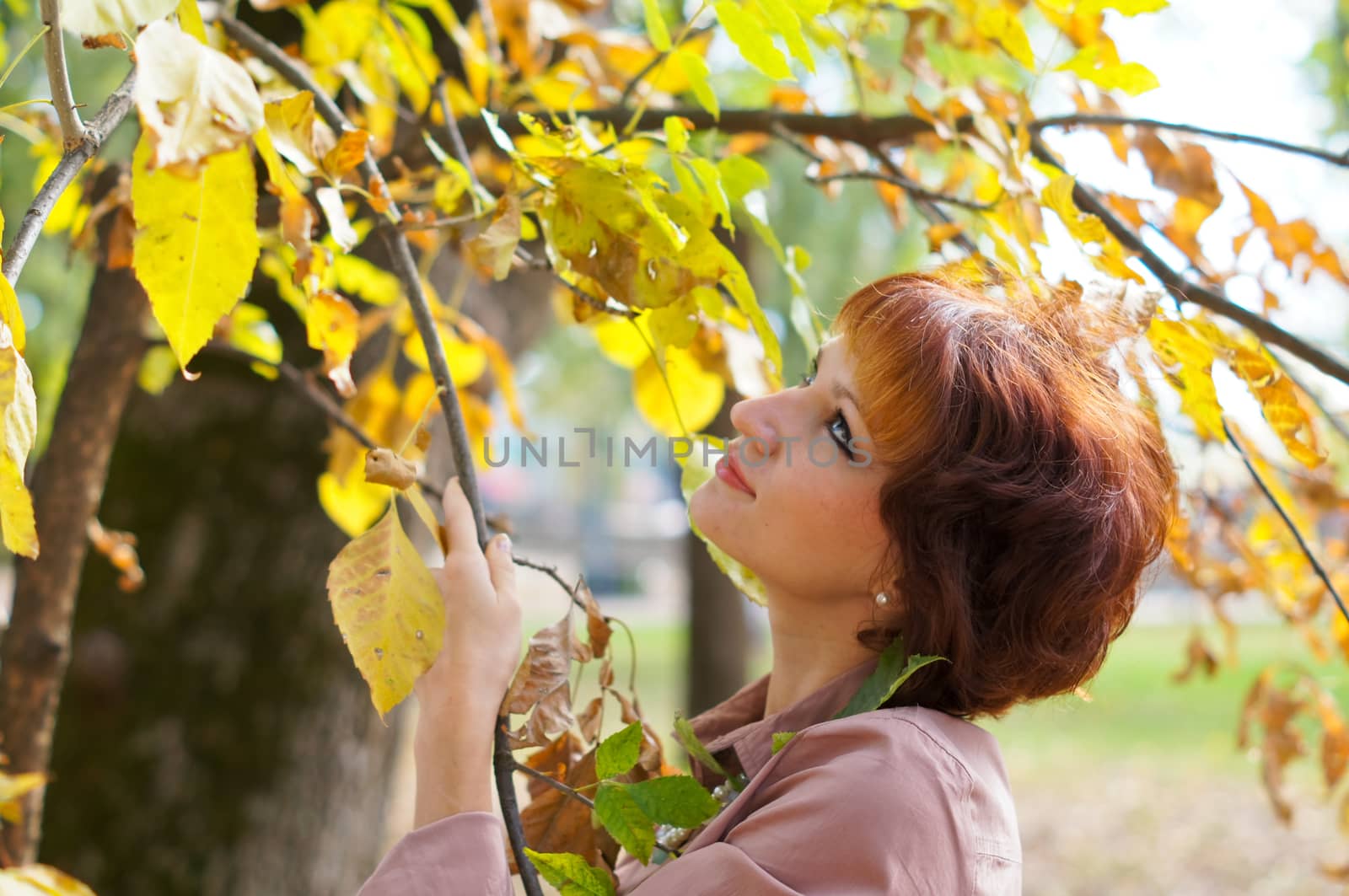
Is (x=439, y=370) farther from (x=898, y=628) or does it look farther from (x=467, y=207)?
(x=467, y=207)

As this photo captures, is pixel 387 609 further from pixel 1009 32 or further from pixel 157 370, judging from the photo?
pixel 157 370

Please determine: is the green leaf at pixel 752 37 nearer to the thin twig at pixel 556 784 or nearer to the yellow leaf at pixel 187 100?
the yellow leaf at pixel 187 100

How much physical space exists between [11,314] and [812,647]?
0.76 metres

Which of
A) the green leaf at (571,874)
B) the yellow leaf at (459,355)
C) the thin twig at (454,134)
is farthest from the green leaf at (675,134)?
the yellow leaf at (459,355)

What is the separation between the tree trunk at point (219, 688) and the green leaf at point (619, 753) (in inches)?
46.1

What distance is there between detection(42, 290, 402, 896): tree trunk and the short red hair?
1.25 metres

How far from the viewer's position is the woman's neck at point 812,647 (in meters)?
1.10

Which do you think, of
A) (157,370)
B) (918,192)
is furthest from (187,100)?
(157,370)

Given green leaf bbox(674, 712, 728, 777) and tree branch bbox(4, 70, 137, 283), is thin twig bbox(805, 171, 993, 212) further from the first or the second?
tree branch bbox(4, 70, 137, 283)

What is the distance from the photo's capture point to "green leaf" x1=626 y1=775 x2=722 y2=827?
89cm

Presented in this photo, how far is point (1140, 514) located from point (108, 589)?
1767 mm

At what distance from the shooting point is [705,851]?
33.8 inches

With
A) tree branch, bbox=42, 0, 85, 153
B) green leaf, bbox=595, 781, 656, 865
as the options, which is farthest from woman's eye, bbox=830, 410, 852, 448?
tree branch, bbox=42, 0, 85, 153

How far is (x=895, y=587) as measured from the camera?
3.38 ft
